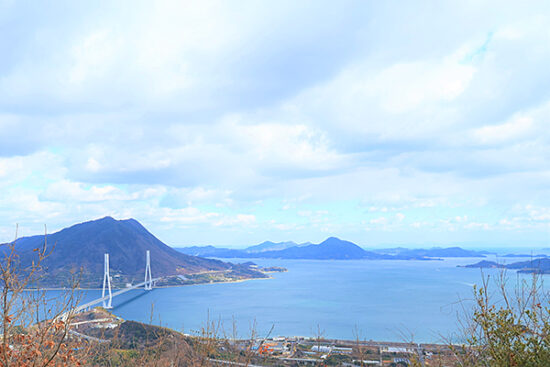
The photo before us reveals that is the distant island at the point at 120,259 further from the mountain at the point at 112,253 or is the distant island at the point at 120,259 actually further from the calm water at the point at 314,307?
the calm water at the point at 314,307

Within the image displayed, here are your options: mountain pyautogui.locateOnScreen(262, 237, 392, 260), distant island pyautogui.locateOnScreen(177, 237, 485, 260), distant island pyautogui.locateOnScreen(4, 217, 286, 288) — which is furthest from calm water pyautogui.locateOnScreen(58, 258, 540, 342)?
mountain pyautogui.locateOnScreen(262, 237, 392, 260)

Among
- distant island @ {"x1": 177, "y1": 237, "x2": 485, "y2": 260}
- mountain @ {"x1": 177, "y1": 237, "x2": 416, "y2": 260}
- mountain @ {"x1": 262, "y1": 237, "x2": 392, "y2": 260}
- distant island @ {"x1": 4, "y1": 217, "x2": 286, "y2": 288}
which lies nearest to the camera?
distant island @ {"x1": 4, "y1": 217, "x2": 286, "y2": 288}

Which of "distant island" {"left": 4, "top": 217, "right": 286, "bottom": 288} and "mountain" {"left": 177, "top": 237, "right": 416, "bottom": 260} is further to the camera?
"mountain" {"left": 177, "top": 237, "right": 416, "bottom": 260}

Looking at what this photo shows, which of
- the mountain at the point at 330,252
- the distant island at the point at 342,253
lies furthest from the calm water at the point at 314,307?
the mountain at the point at 330,252

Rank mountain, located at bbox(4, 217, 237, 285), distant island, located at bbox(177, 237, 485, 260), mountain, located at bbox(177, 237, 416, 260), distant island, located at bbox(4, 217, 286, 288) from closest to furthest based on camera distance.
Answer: distant island, located at bbox(4, 217, 286, 288) < mountain, located at bbox(4, 217, 237, 285) < distant island, located at bbox(177, 237, 485, 260) < mountain, located at bbox(177, 237, 416, 260)

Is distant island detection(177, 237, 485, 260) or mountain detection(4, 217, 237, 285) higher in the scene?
mountain detection(4, 217, 237, 285)

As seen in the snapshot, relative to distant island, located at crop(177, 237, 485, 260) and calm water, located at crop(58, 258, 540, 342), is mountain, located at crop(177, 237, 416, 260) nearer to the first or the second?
distant island, located at crop(177, 237, 485, 260)
